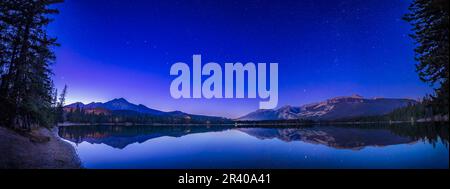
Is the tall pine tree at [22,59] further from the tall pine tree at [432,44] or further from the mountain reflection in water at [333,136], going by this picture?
the tall pine tree at [432,44]

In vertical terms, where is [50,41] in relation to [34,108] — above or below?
above

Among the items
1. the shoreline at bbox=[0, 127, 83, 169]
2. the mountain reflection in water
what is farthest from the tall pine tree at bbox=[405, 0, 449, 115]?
the shoreline at bbox=[0, 127, 83, 169]

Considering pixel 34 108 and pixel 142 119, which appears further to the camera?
pixel 142 119

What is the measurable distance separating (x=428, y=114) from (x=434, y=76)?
5386cm

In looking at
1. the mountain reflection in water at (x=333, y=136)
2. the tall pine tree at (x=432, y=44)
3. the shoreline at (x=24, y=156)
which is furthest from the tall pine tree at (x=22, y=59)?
the tall pine tree at (x=432, y=44)

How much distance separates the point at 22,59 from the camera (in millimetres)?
12344

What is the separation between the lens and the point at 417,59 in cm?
929

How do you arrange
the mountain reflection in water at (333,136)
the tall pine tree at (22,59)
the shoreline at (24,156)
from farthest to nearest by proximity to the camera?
1. the mountain reflection in water at (333,136)
2. the tall pine tree at (22,59)
3. the shoreline at (24,156)

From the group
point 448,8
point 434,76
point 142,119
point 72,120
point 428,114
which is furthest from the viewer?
point 142,119

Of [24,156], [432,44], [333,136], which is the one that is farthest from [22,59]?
[333,136]

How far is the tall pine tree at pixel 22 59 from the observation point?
11.7 m

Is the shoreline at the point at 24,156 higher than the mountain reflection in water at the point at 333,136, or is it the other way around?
the shoreline at the point at 24,156
